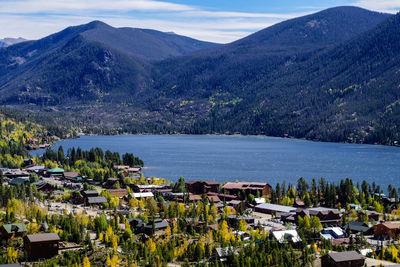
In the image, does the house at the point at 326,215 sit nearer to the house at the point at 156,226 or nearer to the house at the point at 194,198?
the house at the point at 194,198

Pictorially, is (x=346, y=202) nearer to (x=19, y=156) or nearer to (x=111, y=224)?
(x=111, y=224)

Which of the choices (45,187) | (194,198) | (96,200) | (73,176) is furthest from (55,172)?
(194,198)

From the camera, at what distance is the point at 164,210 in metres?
95.6

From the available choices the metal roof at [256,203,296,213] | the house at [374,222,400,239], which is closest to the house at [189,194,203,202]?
the metal roof at [256,203,296,213]

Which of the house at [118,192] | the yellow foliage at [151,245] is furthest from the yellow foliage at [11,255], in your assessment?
the house at [118,192]

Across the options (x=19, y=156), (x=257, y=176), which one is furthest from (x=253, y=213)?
(x=19, y=156)

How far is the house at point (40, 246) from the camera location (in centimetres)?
7138

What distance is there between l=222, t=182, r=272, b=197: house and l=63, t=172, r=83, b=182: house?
35041 mm

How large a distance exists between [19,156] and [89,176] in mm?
43955

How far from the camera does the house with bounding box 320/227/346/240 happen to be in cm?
8294

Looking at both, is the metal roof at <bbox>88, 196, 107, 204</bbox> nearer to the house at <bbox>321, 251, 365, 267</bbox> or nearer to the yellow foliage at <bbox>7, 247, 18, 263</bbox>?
the yellow foliage at <bbox>7, 247, 18, 263</bbox>

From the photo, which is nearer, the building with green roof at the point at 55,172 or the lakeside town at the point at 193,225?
the lakeside town at the point at 193,225

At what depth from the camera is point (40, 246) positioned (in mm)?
71562

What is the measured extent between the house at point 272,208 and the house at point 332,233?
56.3 ft
